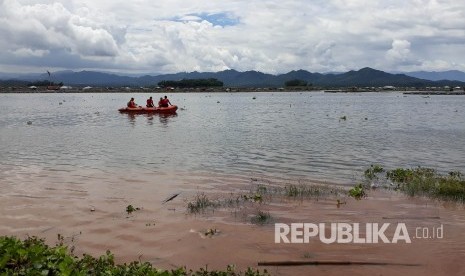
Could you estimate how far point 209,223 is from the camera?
11.6m

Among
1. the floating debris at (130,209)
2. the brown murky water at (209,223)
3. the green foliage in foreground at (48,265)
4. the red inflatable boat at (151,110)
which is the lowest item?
the brown murky water at (209,223)

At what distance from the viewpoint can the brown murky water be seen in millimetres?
9266

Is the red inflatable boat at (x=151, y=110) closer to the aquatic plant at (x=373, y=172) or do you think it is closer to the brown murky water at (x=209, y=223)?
the brown murky water at (x=209, y=223)

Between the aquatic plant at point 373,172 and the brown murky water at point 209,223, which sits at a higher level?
the aquatic plant at point 373,172

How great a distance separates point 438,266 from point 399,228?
2.31 meters

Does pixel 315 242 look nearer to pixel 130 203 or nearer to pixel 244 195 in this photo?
pixel 244 195

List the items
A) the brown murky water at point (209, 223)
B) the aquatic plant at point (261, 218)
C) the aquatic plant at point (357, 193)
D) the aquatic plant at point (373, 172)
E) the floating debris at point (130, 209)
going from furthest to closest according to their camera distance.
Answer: the aquatic plant at point (373, 172), the aquatic plant at point (357, 193), the floating debris at point (130, 209), the aquatic plant at point (261, 218), the brown murky water at point (209, 223)

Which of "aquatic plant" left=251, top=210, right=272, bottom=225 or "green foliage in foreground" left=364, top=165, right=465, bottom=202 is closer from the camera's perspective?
"aquatic plant" left=251, top=210, right=272, bottom=225

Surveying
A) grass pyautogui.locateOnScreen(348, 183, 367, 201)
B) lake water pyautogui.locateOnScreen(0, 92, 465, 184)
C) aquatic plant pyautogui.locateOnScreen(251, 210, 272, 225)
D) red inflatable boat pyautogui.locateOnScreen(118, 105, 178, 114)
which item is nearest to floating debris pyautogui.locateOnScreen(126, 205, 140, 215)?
aquatic plant pyautogui.locateOnScreen(251, 210, 272, 225)

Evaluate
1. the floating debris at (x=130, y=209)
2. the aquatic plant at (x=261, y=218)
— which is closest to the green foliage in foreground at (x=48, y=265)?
the aquatic plant at (x=261, y=218)

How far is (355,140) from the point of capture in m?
30.5

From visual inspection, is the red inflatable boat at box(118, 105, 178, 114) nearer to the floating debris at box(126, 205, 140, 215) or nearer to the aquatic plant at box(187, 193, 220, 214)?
the aquatic plant at box(187, 193, 220, 214)

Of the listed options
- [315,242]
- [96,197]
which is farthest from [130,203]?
[315,242]

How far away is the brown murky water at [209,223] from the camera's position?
9.27 m
